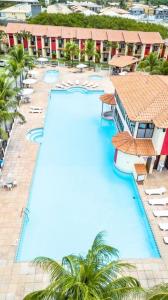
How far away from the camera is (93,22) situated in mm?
65375

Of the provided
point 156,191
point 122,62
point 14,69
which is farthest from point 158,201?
point 122,62

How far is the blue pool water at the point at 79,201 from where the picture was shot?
51.3 ft

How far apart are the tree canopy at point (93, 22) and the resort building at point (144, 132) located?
47.4 metres

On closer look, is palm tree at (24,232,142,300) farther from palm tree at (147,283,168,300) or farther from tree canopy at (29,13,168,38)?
tree canopy at (29,13,168,38)

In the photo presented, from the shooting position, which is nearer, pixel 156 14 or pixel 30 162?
pixel 30 162

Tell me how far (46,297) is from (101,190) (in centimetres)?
1272

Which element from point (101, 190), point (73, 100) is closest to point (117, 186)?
point (101, 190)

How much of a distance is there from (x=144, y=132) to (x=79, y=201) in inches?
304

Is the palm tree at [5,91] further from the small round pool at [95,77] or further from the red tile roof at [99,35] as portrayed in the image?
the red tile roof at [99,35]

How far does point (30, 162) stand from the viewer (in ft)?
70.1

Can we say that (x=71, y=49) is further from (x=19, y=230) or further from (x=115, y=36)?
(x=19, y=230)

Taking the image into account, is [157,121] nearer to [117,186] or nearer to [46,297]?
[117,186]

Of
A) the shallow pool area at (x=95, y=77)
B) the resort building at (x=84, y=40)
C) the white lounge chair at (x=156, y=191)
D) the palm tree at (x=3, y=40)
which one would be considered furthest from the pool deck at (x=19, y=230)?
the palm tree at (x=3, y=40)

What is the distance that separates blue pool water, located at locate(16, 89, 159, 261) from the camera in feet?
51.3
